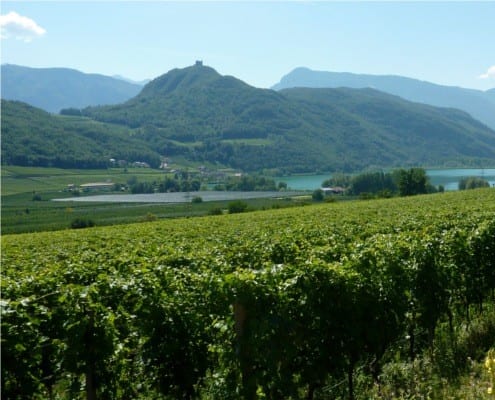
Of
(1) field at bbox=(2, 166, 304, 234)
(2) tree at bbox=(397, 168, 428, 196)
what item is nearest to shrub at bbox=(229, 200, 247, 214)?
(1) field at bbox=(2, 166, 304, 234)

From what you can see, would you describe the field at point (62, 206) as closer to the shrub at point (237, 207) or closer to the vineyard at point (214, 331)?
the shrub at point (237, 207)

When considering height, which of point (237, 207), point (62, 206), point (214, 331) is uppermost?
point (214, 331)

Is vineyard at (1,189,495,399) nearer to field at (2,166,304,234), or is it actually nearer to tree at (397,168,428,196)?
field at (2,166,304,234)

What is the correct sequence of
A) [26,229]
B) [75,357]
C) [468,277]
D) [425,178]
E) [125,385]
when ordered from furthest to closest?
[425,178], [26,229], [468,277], [125,385], [75,357]

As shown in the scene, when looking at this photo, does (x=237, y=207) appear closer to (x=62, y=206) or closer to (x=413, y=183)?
(x=413, y=183)

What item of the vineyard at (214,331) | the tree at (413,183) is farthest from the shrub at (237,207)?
the vineyard at (214,331)

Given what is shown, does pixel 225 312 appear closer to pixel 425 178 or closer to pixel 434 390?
pixel 434 390

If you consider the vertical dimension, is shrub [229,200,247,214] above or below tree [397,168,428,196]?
below

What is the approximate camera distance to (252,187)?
166000mm

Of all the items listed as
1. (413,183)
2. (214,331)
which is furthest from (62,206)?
(214,331)

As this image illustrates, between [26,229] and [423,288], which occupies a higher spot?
[423,288]

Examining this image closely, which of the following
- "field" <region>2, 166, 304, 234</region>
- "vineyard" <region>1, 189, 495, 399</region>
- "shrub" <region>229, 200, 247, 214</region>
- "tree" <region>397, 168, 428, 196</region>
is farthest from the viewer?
"tree" <region>397, 168, 428, 196</region>

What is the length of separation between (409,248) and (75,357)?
577 centimetres

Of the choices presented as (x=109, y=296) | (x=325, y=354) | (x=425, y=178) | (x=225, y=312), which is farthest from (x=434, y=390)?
(x=425, y=178)
